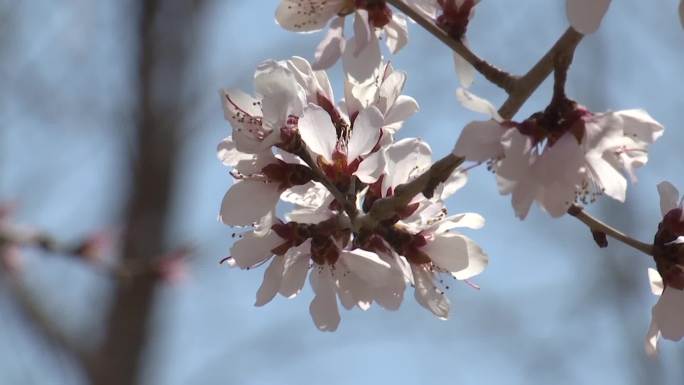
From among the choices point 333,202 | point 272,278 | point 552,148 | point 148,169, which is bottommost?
point 148,169

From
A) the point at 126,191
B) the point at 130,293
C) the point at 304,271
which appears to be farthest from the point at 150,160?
the point at 304,271

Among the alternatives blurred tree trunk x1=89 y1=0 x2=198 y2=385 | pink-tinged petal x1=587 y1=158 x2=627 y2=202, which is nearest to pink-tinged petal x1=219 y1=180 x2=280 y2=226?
pink-tinged petal x1=587 y1=158 x2=627 y2=202

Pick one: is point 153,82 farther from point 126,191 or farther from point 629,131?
point 629,131

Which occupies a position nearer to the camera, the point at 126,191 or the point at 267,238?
the point at 267,238

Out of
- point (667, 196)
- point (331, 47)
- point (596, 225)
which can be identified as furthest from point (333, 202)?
point (667, 196)

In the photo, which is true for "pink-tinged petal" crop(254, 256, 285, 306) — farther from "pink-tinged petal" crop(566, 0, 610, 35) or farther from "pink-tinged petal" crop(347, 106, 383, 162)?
"pink-tinged petal" crop(566, 0, 610, 35)

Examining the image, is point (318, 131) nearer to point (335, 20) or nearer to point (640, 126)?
point (335, 20)

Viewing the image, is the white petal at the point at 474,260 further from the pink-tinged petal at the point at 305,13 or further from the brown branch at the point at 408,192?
the pink-tinged petal at the point at 305,13

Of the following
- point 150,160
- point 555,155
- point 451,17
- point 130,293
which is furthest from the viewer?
point 150,160
